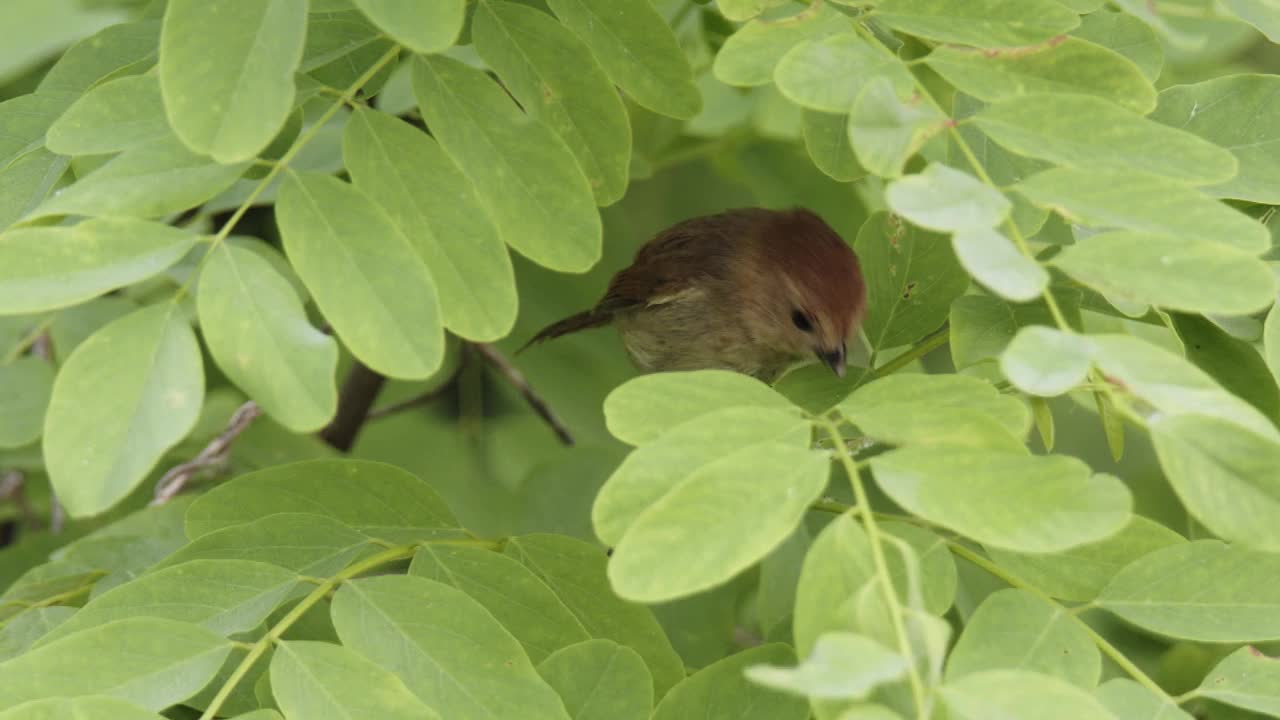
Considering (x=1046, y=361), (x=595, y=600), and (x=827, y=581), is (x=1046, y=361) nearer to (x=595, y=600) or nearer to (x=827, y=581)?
(x=827, y=581)

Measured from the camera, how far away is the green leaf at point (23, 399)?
2.29m

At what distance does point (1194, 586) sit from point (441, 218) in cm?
98

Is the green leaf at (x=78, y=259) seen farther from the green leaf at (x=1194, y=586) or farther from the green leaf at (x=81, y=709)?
the green leaf at (x=1194, y=586)

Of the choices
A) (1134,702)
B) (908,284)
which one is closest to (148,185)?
(908,284)

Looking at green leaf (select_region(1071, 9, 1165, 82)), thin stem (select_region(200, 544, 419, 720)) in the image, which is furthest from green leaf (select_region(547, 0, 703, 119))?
thin stem (select_region(200, 544, 419, 720))

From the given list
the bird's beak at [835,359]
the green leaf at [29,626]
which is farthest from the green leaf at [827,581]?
the green leaf at [29,626]

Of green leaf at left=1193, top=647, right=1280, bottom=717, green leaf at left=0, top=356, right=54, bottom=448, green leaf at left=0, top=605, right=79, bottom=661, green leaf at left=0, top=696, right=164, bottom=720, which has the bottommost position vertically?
green leaf at left=0, top=605, right=79, bottom=661

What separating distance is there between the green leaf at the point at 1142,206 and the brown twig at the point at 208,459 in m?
1.68

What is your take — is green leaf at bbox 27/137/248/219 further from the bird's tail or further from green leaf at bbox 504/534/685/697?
the bird's tail

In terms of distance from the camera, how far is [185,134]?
1569 mm

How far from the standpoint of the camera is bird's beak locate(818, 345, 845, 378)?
7.78 feet

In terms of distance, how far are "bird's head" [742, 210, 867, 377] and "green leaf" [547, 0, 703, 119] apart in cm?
97

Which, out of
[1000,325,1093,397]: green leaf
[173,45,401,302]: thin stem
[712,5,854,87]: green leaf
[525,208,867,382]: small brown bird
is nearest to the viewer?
[1000,325,1093,397]: green leaf

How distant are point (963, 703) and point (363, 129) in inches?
40.5
